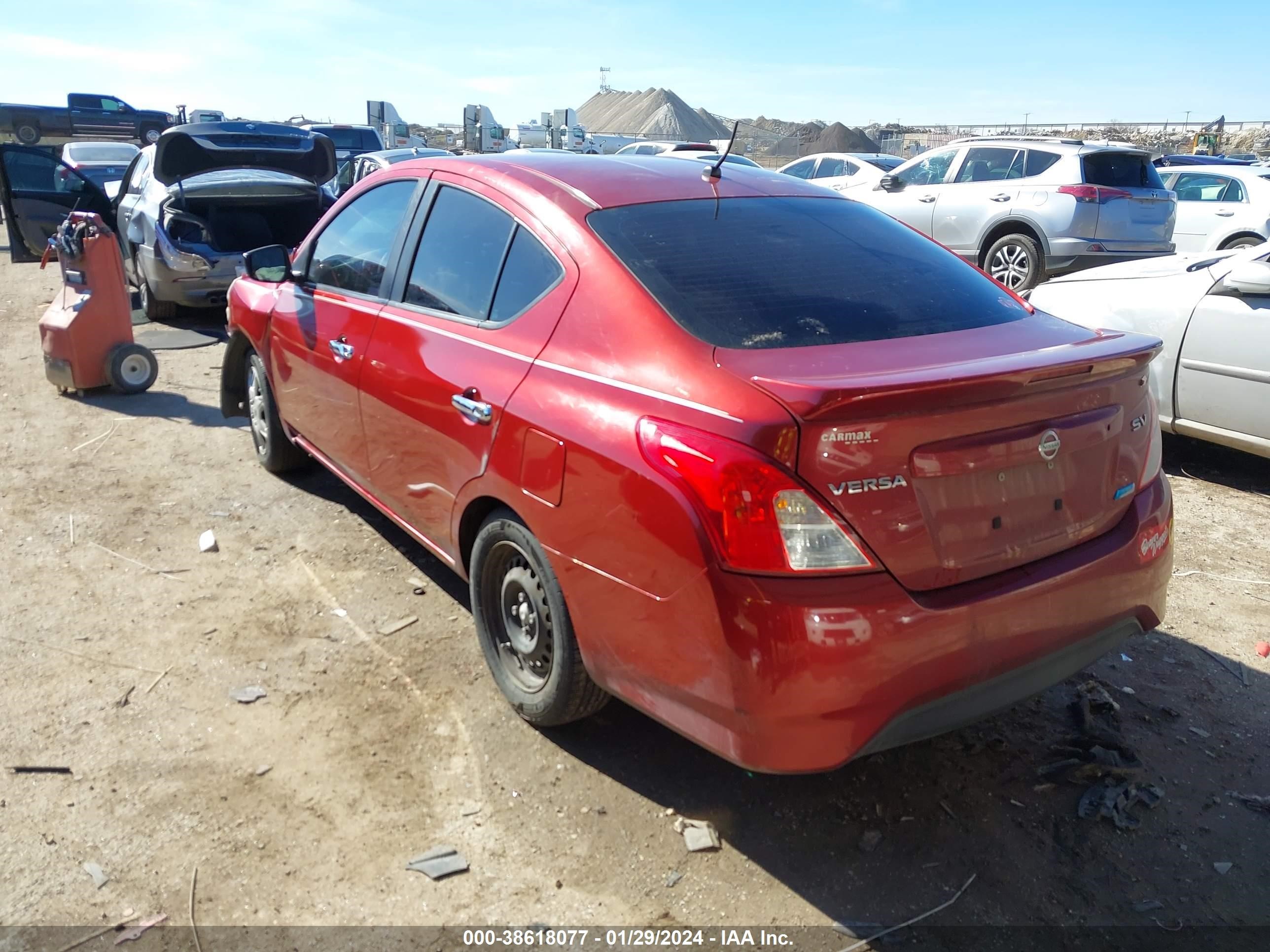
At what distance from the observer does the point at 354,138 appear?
21484 mm

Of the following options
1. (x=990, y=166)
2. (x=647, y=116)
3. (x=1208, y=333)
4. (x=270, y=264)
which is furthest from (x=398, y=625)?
(x=647, y=116)

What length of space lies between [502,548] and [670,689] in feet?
2.96

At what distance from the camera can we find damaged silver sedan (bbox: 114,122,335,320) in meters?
9.30

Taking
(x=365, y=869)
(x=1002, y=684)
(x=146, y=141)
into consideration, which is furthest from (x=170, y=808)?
(x=146, y=141)

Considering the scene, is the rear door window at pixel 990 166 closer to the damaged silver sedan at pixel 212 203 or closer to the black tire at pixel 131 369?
the damaged silver sedan at pixel 212 203

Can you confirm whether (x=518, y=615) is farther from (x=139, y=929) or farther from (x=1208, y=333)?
(x=1208, y=333)

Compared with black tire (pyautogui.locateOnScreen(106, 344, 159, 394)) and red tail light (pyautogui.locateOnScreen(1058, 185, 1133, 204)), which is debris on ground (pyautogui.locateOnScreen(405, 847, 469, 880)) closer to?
black tire (pyautogui.locateOnScreen(106, 344, 159, 394))

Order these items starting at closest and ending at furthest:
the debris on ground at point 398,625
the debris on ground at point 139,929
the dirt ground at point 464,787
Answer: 1. the debris on ground at point 139,929
2. the dirt ground at point 464,787
3. the debris on ground at point 398,625

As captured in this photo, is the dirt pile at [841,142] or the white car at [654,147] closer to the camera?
the white car at [654,147]

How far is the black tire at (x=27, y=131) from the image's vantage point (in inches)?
1236

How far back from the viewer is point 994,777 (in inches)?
122

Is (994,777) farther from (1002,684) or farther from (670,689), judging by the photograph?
(670,689)

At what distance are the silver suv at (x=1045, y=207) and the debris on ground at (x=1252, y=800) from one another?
8.43 metres

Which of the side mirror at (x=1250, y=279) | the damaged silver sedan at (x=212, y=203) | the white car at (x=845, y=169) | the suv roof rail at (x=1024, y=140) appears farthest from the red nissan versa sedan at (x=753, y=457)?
the white car at (x=845, y=169)
